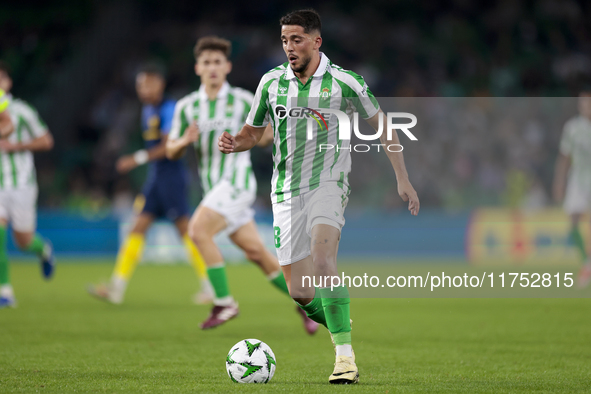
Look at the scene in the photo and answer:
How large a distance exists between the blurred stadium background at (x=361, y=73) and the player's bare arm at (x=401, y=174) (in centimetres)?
937

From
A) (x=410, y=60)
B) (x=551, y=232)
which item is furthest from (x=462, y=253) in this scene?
(x=410, y=60)

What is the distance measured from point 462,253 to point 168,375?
1132 centimetres

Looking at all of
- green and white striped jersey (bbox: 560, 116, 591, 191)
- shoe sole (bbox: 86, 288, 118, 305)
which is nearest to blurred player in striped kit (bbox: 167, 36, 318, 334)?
shoe sole (bbox: 86, 288, 118, 305)

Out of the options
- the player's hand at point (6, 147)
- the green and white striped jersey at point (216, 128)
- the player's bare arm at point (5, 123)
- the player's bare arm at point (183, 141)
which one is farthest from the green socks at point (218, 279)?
the player's hand at point (6, 147)

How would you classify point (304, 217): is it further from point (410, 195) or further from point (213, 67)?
point (213, 67)

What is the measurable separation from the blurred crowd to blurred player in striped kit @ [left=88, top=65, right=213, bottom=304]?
21.9 feet

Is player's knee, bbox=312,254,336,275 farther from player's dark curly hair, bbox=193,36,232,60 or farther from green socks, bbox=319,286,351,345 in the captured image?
player's dark curly hair, bbox=193,36,232,60

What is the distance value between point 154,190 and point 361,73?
11.5m

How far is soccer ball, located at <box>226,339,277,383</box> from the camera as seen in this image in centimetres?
426

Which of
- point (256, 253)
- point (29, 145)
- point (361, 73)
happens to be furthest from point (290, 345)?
point (361, 73)

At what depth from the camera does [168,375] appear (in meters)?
4.50

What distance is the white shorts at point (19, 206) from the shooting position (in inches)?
343

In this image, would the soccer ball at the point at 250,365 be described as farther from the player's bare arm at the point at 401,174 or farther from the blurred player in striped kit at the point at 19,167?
the blurred player in striped kit at the point at 19,167

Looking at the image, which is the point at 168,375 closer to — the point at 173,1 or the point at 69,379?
the point at 69,379
